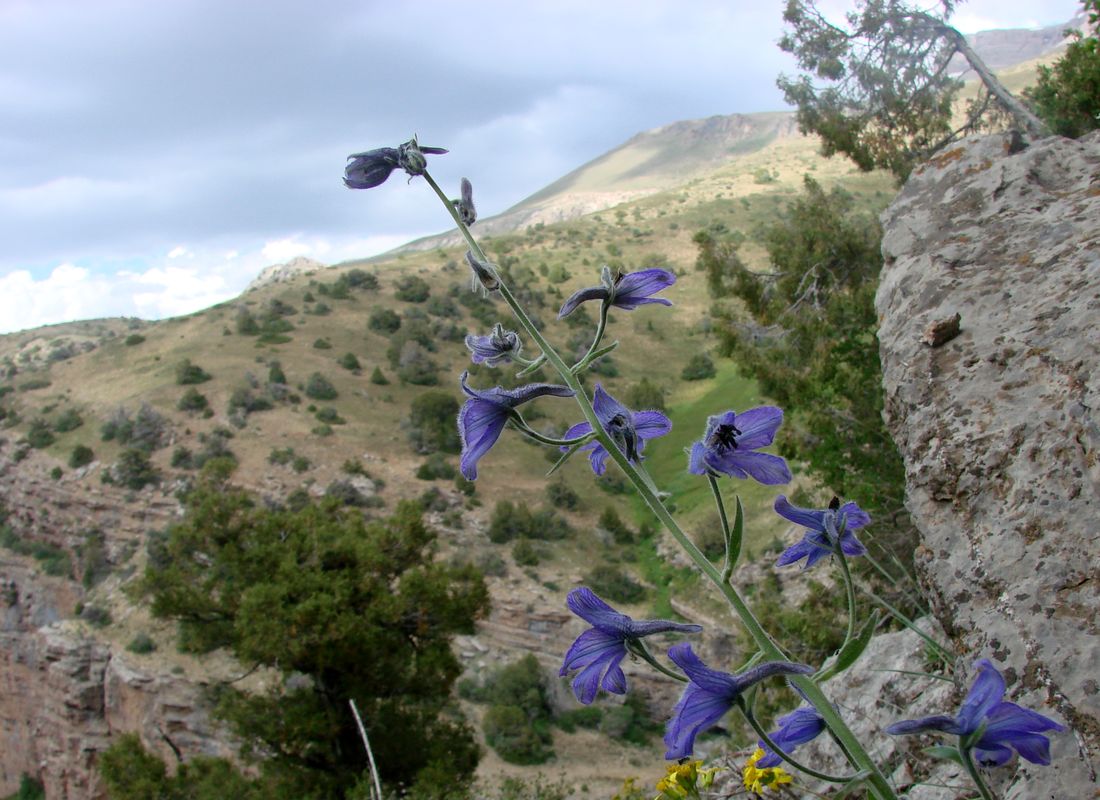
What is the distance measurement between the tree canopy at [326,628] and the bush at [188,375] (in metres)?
17.9

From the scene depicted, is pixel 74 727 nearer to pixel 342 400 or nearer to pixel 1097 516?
pixel 342 400

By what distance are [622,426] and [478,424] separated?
1.12 ft

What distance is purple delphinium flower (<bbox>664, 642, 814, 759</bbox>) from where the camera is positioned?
1.46 metres

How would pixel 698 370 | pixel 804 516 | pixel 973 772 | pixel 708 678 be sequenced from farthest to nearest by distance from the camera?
pixel 698 370
pixel 804 516
pixel 708 678
pixel 973 772

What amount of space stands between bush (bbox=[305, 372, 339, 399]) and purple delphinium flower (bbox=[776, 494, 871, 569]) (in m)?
30.9

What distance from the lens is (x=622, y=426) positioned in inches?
70.6

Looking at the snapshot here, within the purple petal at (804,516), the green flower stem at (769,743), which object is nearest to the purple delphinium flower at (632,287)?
the purple petal at (804,516)

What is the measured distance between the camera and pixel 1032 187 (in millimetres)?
4809

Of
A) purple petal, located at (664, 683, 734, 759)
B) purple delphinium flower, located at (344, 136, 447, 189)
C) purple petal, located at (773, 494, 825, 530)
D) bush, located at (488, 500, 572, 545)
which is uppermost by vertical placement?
purple delphinium flower, located at (344, 136, 447, 189)

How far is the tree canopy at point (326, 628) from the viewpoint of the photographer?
1234 centimetres

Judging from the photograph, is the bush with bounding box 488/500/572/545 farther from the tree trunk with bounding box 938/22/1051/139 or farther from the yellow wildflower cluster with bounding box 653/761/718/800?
the yellow wildflower cluster with bounding box 653/761/718/800

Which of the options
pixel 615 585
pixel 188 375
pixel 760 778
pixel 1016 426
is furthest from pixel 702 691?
pixel 188 375

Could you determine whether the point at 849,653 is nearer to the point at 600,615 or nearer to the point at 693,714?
Result: the point at 693,714

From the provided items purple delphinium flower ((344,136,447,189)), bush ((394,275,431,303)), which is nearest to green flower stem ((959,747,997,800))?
purple delphinium flower ((344,136,447,189))
